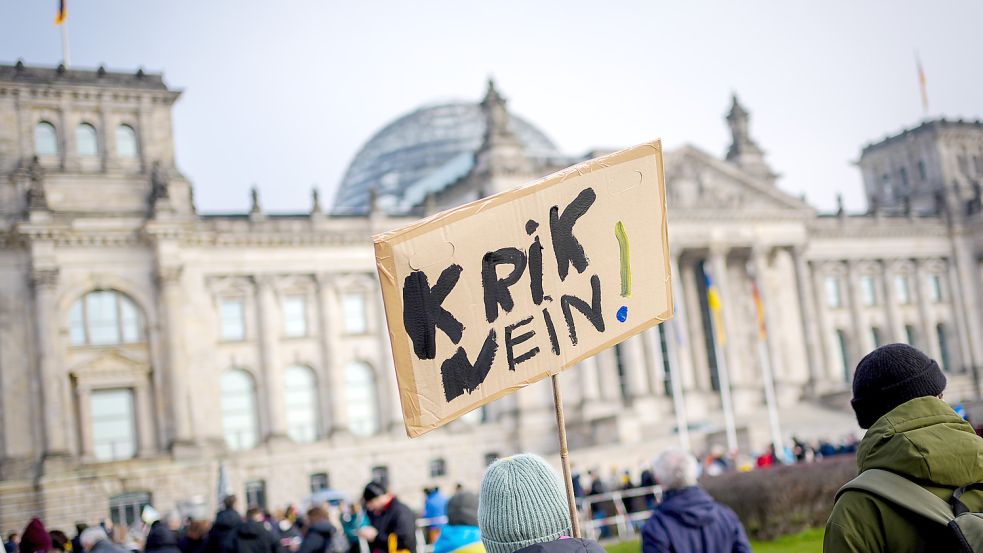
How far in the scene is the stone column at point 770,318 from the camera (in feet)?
193

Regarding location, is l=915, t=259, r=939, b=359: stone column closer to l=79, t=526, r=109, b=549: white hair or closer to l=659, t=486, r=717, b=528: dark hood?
l=79, t=526, r=109, b=549: white hair

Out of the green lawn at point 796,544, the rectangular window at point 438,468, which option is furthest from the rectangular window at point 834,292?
the green lawn at point 796,544

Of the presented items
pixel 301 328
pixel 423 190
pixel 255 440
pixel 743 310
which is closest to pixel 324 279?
pixel 301 328

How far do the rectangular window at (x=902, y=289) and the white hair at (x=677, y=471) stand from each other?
64.1 m

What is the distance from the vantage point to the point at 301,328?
165ft

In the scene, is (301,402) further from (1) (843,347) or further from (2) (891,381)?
(2) (891,381)

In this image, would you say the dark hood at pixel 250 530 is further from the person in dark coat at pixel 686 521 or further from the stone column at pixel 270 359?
the stone column at pixel 270 359

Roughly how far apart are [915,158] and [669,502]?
7336cm

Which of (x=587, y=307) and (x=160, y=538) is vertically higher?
(x=587, y=307)

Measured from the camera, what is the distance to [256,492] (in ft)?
153

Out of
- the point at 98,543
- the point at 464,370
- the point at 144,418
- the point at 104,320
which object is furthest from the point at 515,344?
the point at 104,320

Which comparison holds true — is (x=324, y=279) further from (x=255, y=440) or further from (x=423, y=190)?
(x=423, y=190)

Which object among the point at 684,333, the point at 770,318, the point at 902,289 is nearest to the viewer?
the point at 684,333

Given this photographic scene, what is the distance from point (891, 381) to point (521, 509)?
1.59 meters
